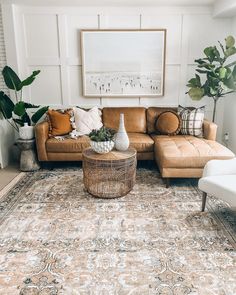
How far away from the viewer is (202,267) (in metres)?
1.89

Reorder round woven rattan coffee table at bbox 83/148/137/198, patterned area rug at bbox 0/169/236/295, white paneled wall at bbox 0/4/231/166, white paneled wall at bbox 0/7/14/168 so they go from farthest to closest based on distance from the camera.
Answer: white paneled wall at bbox 0/4/231/166 → white paneled wall at bbox 0/7/14/168 → round woven rattan coffee table at bbox 83/148/137/198 → patterned area rug at bbox 0/169/236/295

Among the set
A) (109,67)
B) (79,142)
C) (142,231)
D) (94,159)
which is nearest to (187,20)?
(109,67)

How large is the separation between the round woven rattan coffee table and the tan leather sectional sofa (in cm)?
45

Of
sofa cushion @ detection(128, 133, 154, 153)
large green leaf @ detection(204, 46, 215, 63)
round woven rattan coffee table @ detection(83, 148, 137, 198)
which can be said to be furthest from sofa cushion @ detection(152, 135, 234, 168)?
large green leaf @ detection(204, 46, 215, 63)

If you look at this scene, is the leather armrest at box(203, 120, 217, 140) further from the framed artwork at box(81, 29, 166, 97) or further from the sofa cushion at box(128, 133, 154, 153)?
the framed artwork at box(81, 29, 166, 97)

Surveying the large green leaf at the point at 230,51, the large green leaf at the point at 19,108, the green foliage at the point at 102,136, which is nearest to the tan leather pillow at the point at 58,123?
the large green leaf at the point at 19,108

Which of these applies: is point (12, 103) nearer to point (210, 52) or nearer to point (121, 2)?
point (121, 2)

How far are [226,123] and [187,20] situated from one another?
5.70ft

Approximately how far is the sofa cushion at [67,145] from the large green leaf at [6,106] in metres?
0.78

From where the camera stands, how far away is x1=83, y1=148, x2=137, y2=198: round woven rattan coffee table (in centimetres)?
284

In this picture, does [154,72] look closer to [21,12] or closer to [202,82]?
[202,82]

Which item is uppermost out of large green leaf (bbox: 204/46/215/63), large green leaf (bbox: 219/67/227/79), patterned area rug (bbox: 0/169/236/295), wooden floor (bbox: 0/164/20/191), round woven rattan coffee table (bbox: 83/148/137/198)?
large green leaf (bbox: 204/46/215/63)

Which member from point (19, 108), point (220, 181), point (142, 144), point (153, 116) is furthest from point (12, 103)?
point (220, 181)

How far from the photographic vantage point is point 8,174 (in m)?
3.78
